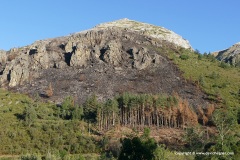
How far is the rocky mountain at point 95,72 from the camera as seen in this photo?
517 feet

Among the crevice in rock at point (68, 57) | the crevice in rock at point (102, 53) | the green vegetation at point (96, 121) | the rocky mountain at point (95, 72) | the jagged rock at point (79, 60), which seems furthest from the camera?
the crevice in rock at point (68, 57)

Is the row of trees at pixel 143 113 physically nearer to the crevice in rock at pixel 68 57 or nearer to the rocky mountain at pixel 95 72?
the rocky mountain at pixel 95 72

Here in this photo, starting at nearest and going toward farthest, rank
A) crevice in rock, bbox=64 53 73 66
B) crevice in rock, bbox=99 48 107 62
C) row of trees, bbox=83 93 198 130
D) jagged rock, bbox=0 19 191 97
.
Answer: row of trees, bbox=83 93 198 130, jagged rock, bbox=0 19 191 97, crevice in rock, bbox=99 48 107 62, crevice in rock, bbox=64 53 73 66

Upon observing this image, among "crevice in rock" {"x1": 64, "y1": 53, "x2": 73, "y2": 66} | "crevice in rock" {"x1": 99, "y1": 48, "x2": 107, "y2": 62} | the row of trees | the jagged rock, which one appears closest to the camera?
the row of trees

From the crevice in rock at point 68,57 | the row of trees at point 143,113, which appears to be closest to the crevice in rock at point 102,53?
the crevice in rock at point 68,57

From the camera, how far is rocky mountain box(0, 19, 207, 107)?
157500 millimetres

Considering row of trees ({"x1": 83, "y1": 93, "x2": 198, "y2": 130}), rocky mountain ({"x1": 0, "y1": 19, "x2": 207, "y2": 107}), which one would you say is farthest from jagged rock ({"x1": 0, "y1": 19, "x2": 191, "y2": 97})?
row of trees ({"x1": 83, "y1": 93, "x2": 198, "y2": 130})

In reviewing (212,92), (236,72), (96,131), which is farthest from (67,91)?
(236,72)

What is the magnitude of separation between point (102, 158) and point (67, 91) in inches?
3027

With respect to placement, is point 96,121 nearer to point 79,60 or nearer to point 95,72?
point 95,72

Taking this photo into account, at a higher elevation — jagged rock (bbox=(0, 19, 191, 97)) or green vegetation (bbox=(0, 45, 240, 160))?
jagged rock (bbox=(0, 19, 191, 97))

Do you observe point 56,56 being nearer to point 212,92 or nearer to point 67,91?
point 67,91

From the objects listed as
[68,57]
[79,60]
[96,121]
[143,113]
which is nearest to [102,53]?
[79,60]

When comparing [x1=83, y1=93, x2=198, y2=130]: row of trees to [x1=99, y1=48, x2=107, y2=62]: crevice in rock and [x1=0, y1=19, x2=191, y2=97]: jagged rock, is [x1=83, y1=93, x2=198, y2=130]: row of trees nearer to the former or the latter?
[x1=0, y1=19, x2=191, y2=97]: jagged rock
